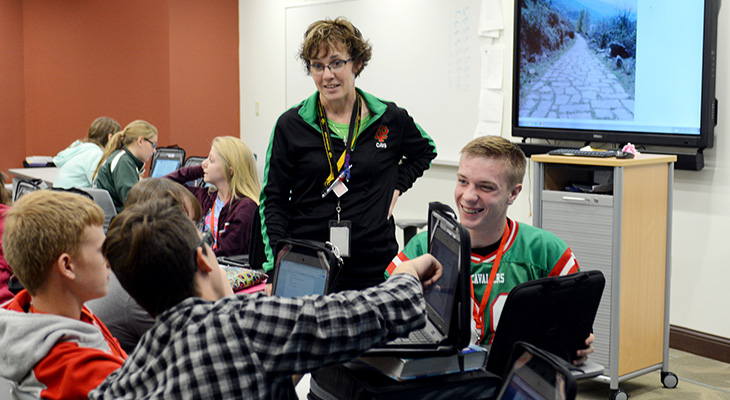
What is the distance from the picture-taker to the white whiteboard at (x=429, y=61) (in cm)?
528

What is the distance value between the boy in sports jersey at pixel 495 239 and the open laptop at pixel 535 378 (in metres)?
0.74

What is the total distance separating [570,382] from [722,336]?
356cm

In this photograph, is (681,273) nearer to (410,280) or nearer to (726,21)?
(726,21)

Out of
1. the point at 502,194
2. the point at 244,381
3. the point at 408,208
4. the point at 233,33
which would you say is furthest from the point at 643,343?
the point at 233,33

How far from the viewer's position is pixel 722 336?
13.5ft

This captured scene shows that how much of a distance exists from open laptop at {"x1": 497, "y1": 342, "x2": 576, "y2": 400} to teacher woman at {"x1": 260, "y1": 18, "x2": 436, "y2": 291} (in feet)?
4.72

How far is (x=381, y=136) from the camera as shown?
279cm

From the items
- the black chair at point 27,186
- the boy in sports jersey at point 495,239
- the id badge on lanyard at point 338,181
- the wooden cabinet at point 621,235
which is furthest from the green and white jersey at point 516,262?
the black chair at point 27,186

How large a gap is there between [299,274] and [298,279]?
0.04ft

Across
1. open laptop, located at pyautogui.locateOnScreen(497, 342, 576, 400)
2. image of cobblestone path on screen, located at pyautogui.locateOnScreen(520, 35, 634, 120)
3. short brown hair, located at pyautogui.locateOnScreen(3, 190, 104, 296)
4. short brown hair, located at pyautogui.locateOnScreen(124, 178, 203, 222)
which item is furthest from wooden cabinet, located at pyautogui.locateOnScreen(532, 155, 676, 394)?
short brown hair, located at pyautogui.locateOnScreen(3, 190, 104, 296)

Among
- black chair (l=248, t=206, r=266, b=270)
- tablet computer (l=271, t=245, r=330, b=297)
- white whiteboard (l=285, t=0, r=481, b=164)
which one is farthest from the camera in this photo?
white whiteboard (l=285, t=0, r=481, b=164)

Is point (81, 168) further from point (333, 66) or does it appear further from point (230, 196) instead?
point (333, 66)

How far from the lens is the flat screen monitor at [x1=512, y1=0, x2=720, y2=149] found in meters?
3.97

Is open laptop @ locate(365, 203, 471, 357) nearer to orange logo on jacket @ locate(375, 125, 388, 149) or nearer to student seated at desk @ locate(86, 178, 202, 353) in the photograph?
student seated at desk @ locate(86, 178, 202, 353)
